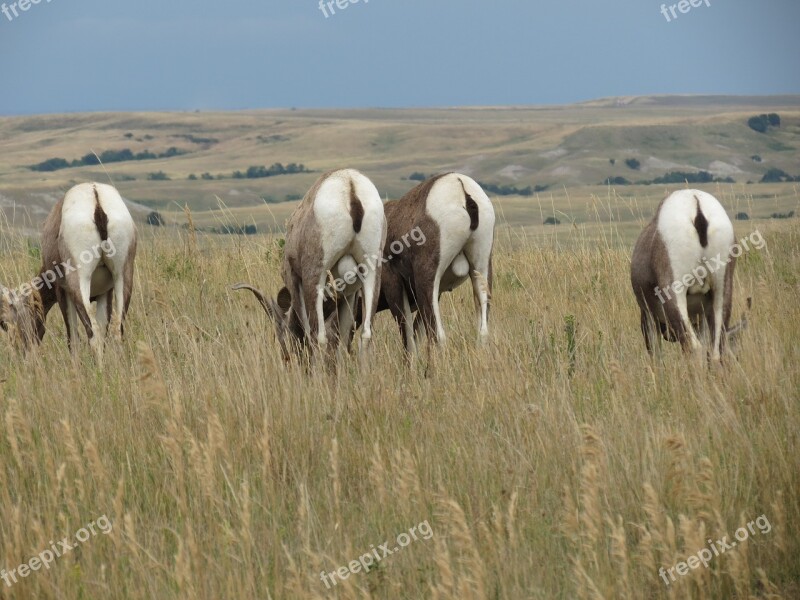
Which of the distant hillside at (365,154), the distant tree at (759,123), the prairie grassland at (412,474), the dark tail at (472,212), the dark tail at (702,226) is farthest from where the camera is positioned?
the distant tree at (759,123)

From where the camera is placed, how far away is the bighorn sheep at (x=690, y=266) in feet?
23.8

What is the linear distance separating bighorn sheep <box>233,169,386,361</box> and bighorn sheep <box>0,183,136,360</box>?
146 cm

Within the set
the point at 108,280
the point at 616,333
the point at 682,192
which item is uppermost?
the point at 682,192

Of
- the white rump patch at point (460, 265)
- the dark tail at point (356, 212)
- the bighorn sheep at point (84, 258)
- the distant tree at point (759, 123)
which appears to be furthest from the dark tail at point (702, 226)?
the distant tree at point (759, 123)

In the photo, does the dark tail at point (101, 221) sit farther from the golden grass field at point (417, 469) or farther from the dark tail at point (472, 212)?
the dark tail at point (472, 212)

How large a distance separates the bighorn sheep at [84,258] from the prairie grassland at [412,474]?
1.30 m

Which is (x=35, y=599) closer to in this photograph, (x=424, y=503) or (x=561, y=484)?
(x=424, y=503)

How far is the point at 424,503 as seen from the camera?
4.55 m

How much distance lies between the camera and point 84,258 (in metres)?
8.73

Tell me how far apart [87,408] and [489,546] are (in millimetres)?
2791

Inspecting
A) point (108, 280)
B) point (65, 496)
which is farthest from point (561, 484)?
point (108, 280)

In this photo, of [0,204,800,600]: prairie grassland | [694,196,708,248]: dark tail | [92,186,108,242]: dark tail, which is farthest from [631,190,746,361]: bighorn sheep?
[92,186,108,242]: dark tail

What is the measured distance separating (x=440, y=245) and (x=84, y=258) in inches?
119

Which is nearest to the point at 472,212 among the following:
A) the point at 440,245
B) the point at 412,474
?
the point at 440,245
